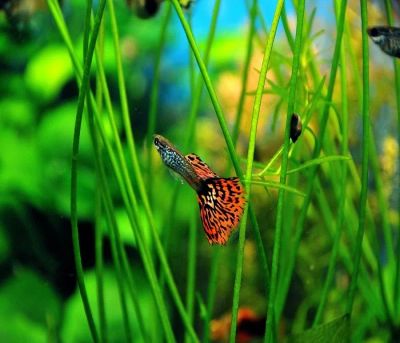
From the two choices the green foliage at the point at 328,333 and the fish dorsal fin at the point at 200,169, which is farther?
the green foliage at the point at 328,333

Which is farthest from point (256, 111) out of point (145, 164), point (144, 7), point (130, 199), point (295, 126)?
point (145, 164)

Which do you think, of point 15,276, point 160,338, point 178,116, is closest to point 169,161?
point 160,338

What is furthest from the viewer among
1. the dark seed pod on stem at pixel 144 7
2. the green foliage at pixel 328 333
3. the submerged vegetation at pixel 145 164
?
the submerged vegetation at pixel 145 164

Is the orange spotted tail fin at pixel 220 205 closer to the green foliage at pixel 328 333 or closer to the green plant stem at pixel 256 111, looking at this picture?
the green plant stem at pixel 256 111

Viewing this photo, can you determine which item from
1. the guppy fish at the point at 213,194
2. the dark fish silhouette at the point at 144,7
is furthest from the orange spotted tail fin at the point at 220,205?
the dark fish silhouette at the point at 144,7

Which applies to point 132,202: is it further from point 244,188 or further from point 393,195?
point 393,195

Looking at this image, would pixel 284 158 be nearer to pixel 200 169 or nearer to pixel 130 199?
pixel 200 169
